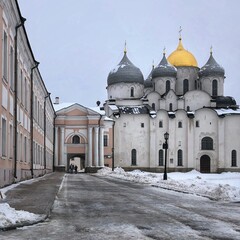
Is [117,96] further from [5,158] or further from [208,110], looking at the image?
[5,158]

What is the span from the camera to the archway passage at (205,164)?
76188 millimetres

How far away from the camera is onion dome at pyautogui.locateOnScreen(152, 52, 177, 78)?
79.8m

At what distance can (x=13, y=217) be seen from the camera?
30.9ft

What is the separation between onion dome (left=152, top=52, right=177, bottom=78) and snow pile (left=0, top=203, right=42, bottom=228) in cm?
7070

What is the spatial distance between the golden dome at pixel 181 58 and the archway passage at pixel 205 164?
1613cm

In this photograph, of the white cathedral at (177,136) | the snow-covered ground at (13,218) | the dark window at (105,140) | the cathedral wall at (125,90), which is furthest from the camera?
the cathedral wall at (125,90)

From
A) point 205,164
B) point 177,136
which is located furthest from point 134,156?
point 205,164

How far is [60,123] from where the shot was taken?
68938 mm

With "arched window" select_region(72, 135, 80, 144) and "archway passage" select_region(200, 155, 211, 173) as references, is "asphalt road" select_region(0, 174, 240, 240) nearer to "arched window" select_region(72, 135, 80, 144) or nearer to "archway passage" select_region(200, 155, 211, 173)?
"arched window" select_region(72, 135, 80, 144)

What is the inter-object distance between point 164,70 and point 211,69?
25.7 feet

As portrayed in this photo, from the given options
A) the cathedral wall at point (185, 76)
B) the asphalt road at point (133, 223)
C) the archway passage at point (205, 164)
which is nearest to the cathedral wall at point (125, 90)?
the cathedral wall at point (185, 76)

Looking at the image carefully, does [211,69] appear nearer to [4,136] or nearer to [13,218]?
[4,136]

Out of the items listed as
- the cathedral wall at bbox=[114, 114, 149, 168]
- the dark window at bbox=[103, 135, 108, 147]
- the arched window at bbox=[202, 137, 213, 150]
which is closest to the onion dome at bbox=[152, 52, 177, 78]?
the cathedral wall at bbox=[114, 114, 149, 168]

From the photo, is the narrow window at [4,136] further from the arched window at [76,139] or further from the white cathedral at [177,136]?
the white cathedral at [177,136]
